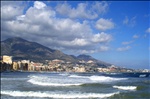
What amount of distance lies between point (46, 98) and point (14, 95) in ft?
12.2

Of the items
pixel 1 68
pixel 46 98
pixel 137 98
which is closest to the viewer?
pixel 46 98

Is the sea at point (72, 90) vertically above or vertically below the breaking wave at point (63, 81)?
below

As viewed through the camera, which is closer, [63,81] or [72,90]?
[72,90]

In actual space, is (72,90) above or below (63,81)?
below

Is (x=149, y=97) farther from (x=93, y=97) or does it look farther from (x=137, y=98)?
(x=93, y=97)

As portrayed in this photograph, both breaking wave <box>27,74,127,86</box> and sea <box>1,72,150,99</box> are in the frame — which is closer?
sea <box>1,72,150,99</box>

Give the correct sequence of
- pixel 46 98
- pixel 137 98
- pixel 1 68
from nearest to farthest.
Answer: pixel 46 98
pixel 137 98
pixel 1 68

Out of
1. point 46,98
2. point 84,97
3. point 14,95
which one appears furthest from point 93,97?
point 14,95

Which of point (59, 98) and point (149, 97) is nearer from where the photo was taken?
point (59, 98)

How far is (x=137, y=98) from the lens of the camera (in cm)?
2448

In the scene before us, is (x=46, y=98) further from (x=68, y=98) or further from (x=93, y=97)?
(x=93, y=97)

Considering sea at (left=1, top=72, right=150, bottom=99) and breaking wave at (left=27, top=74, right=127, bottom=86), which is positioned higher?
breaking wave at (left=27, top=74, right=127, bottom=86)

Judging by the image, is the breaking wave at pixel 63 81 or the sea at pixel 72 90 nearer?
the sea at pixel 72 90

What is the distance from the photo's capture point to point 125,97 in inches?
972
